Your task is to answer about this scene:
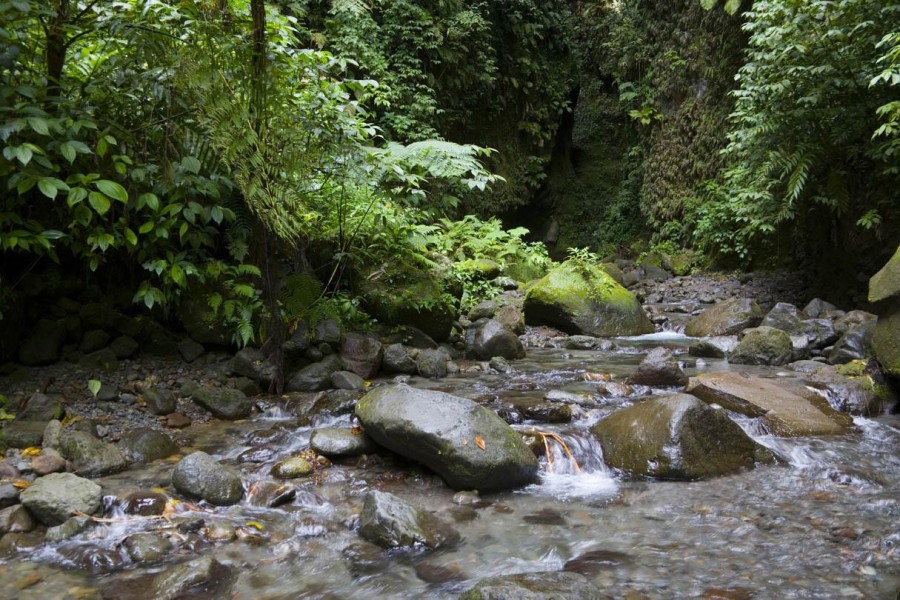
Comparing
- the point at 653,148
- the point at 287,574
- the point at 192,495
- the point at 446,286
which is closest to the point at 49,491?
the point at 192,495

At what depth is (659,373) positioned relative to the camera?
588 centimetres

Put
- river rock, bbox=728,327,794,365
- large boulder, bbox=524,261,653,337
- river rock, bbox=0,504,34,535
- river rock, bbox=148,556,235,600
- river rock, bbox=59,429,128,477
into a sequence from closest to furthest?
river rock, bbox=148,556,235,600
river rock, bbox=0,504,34,535
river rock, bbox=59,429,128,477
river rock, bbox=728,327,794,365
large boulder, bbox=524,261,653,337

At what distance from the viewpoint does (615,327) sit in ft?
31.3

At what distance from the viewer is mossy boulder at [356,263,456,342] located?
23.4 ft

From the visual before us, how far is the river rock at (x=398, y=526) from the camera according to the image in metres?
3.05

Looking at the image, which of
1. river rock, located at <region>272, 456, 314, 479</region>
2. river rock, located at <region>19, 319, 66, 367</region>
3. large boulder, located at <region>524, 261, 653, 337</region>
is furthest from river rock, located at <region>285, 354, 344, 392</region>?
large boulder, located at <region>524, 261, 653, 337</region>

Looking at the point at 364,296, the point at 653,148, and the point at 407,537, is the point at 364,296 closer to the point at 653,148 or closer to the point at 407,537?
the point at 407,537

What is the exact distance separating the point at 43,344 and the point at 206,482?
2502mm

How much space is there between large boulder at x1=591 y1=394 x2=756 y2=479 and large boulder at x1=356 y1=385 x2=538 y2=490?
0.72 meters

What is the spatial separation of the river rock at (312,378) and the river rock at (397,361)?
769 mm

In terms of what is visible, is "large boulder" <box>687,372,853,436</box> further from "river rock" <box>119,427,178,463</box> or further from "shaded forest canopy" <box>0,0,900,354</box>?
"river rock" <box>119,427,178,463</box>

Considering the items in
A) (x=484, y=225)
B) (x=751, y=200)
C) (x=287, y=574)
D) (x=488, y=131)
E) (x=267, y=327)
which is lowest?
(x=287, y=574)

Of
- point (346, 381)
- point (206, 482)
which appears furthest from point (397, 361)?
point (206, 482)

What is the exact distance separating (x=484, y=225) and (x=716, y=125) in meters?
7.24
